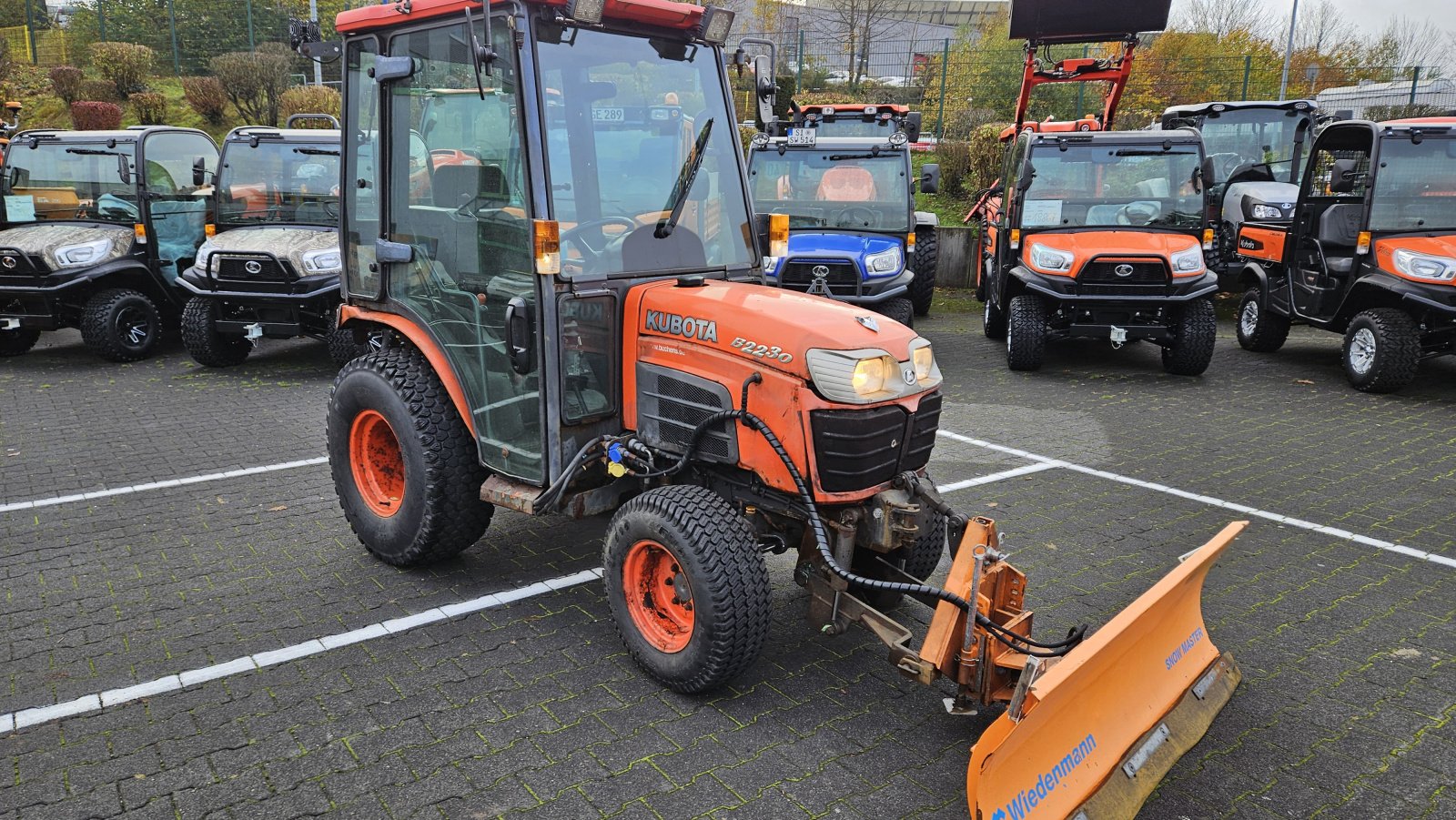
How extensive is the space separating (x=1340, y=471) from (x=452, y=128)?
5.82 m

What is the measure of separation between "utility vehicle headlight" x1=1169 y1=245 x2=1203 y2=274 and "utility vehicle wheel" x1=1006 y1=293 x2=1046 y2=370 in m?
1.17

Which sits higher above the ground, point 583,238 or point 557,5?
point 557,5

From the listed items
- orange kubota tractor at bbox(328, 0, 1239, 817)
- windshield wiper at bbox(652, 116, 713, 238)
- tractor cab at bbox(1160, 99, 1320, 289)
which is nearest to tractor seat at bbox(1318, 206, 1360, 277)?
tractor cab at bbox(1160, 99, 1320, 289)

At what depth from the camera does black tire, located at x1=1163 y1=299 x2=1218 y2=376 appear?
29.7 feet

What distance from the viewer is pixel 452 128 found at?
165 inches

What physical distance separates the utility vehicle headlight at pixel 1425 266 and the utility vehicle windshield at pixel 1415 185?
347mm

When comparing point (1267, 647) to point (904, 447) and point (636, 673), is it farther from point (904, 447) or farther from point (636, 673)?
point (636, 673)

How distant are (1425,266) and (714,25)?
22.8ft

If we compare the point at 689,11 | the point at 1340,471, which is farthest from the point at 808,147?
the point at 689,11

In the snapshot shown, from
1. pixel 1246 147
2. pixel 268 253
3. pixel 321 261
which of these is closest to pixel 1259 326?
pixel 1246 147

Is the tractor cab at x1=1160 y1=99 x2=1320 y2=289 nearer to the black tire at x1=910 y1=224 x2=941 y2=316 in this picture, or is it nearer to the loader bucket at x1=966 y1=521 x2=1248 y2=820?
the black tire at x1=910 y1=224 x2=941 y2=316

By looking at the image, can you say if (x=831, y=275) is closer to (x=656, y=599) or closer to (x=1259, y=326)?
(x=1259, y=326)

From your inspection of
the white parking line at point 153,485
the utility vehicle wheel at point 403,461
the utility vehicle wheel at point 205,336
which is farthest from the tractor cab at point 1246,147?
the utility vehicle wheel at point 205,336

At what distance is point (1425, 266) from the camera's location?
8.19 meters
